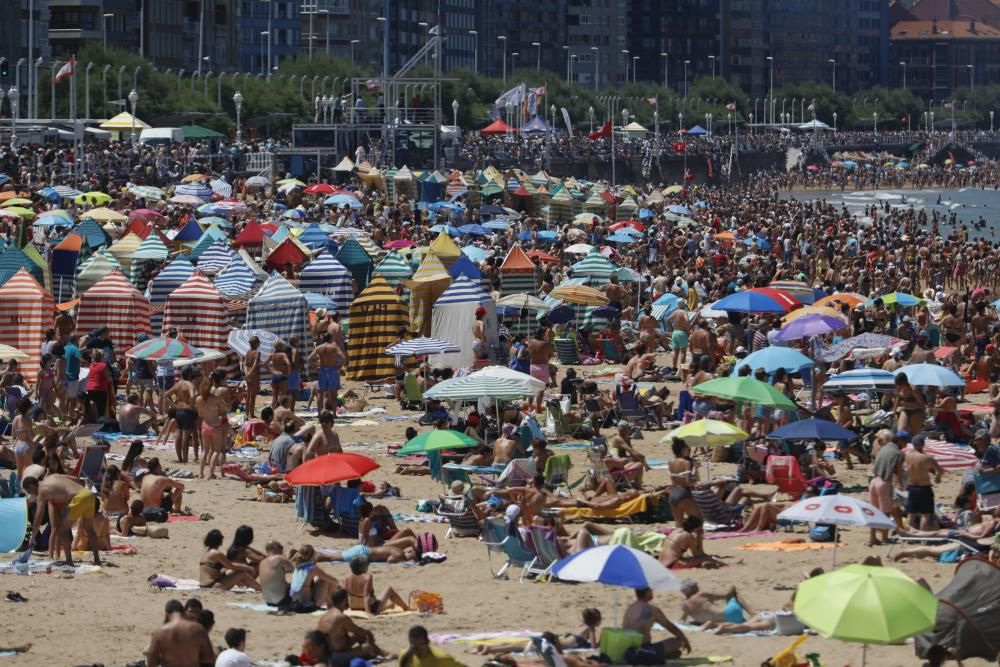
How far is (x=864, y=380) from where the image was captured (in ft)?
64.6

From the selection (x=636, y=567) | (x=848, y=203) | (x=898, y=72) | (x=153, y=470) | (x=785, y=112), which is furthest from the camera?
(x=898, y=72)

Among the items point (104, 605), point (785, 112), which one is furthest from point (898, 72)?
point (104, 605)

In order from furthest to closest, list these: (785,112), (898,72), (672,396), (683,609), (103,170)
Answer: (898,72) → (785,112) → (103,170) → (672,396) → (683,609)

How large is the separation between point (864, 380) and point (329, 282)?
843 cm

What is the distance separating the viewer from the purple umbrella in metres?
22.0

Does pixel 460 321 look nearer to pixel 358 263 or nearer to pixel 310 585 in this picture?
pixel 358 263

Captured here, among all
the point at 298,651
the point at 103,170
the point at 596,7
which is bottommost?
the point at 298,651

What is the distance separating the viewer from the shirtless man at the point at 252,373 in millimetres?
20875

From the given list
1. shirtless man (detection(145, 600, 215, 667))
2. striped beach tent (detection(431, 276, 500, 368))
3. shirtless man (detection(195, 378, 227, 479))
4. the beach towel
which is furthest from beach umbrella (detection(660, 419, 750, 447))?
striped beach tent (detection(431, 276, 500, 368))

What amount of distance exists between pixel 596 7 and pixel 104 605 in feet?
437

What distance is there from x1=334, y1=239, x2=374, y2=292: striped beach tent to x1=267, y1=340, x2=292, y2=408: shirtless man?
767 cm

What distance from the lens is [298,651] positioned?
12078mm

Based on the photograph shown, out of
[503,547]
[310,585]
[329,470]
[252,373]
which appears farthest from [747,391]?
[310,585]

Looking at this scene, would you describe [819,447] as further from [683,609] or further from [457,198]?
[457,198]
